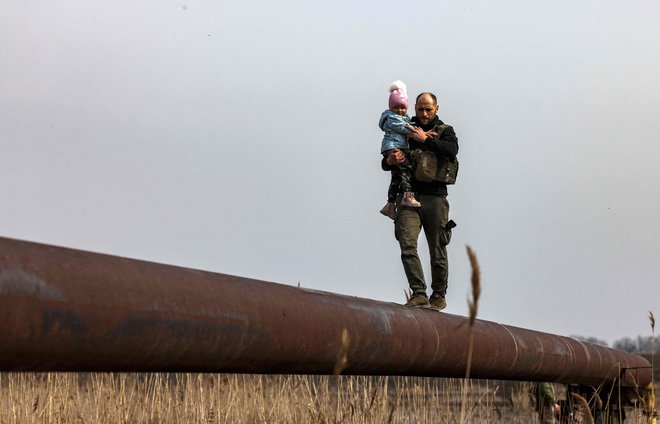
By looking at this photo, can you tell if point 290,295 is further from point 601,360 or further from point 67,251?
point 601,360

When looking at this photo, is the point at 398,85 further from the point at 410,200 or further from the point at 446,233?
the point at 446,233

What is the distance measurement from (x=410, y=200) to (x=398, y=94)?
641 mm

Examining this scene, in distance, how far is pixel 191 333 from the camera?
280 centimetres

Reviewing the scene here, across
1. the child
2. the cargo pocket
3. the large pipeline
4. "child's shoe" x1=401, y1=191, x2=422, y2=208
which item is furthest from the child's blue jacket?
the large pipeline

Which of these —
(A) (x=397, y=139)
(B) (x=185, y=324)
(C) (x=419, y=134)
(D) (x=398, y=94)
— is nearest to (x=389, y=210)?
(A) (x=397, y=139)

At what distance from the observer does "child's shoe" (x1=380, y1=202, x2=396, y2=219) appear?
5.73 meters

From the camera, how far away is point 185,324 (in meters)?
2.78

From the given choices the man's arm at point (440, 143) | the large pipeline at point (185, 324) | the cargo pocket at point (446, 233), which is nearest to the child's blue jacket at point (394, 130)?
the man's arm at point (440, 143)

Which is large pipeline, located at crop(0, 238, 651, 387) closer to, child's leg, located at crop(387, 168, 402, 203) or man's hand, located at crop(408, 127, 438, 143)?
man's hand, located at crop(408, 127, 438, 143)

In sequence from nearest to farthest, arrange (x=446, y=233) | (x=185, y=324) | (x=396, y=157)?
1. (x=185, y=324)
2. (x=396, y=157)
3. (x=446, y=233)

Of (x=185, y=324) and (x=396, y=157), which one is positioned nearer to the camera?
(x=185, y=324)

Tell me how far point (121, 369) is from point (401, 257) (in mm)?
2951

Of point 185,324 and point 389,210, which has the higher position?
point 389,210

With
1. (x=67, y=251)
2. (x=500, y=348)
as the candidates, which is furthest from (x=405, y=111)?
(x=67, y=251)
